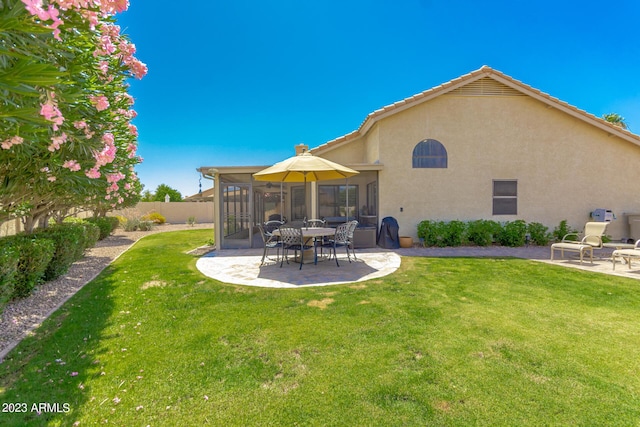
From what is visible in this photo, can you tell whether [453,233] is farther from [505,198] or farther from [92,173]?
[92,173]

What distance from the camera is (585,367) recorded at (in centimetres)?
314

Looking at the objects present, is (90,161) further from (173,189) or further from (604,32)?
(173,189)

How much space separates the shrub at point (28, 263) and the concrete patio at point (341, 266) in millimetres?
3183

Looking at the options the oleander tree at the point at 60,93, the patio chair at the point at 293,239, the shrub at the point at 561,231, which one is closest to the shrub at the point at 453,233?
the shrub at the point at 561,231

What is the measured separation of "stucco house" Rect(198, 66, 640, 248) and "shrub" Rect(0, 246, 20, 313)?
694cm

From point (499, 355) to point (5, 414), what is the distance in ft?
15.8

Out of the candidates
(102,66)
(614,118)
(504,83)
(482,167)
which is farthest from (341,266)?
(614,118)

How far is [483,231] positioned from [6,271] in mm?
13299

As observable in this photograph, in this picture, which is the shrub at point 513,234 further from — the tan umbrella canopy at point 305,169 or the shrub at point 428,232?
the tan umbrella canopy at point 305,169

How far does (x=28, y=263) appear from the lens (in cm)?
568

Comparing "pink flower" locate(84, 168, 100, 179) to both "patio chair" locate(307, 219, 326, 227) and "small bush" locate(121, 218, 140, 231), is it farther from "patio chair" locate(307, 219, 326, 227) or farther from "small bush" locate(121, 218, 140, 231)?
"small bush" locate(121, 218, 140, 231)

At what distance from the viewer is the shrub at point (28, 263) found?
555 centimetres

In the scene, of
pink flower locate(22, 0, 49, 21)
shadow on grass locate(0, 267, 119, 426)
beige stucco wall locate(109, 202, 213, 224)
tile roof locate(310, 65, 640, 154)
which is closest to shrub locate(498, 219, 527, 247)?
tile roof locate(310, 65, 640, 154)

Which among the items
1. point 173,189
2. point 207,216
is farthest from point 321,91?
point 173,189
